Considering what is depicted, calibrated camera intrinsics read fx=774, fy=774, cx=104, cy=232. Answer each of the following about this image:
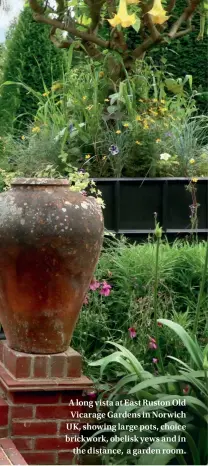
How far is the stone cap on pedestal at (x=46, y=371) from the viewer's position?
3.02 meters

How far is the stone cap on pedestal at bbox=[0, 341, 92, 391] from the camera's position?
3.02 meters

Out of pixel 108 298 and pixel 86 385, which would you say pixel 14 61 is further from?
pixel 86 385

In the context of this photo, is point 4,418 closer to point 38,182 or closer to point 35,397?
point 35,397

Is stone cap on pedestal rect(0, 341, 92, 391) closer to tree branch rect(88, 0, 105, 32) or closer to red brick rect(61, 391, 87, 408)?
red brick rect(61, 391, 87, 408)

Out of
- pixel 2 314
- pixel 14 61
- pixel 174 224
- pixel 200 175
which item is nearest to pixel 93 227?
pixel 2 314

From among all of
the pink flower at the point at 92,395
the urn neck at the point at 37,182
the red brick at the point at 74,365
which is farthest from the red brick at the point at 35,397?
the urn neck at the point at 37,182

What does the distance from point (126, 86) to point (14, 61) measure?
11.1 feet

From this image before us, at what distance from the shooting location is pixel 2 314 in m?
3.21

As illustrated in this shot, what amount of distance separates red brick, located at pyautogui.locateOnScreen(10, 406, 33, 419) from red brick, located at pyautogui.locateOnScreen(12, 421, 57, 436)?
23mm

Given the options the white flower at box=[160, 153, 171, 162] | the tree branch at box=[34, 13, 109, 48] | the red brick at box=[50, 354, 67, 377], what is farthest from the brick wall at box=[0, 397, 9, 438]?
the tree branch at box=[34, 13, 109, 48]

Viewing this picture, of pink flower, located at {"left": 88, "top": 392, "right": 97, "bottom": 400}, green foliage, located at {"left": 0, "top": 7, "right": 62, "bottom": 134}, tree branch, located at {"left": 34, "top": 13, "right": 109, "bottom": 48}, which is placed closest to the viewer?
pink flower, located at {"left": 88, "top": 392, "right": 97, "bottom": 400}

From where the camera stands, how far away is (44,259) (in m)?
2.99

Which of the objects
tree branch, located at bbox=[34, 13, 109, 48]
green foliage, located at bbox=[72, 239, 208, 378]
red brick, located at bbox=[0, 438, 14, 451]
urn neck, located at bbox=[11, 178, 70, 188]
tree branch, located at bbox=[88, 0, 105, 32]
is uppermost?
tree branch, located at bbox=[88, 0, 105, 32]

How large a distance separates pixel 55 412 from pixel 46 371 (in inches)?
6.4
